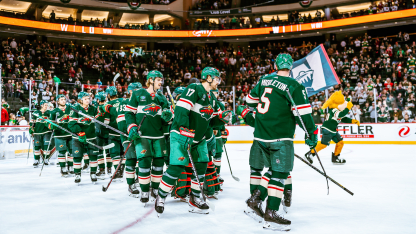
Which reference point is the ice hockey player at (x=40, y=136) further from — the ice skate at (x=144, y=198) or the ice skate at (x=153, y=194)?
the ice skate at (x=144, y=198)

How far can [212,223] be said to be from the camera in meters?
3.63

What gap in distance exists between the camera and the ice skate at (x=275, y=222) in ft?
11.1

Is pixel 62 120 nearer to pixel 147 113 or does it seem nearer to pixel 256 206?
pixel 147 113

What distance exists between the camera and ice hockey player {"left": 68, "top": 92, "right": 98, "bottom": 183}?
21.2 ft

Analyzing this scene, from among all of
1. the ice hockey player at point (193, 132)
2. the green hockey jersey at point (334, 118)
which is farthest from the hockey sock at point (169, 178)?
the green hockey jersey at point (334, 118)

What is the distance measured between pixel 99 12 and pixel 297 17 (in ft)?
56.6

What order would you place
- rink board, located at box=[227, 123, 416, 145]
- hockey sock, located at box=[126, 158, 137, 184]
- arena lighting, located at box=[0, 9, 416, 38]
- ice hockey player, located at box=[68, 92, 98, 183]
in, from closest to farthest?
hockey sock, located at box=[126, 158, 137, 184] → ice hockey player, located at box=[68, 92, 98, 183] → rink board, located at box=[227, 123, 416, 145] → arena lighting, located at box=[0, 9, 416, 38]

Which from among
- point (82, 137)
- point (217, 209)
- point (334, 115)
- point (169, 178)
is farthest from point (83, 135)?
point (334, 115)

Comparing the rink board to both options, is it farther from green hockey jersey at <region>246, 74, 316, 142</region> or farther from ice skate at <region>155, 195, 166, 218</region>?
ice skate at <region>155, 195, 166, 218</region>

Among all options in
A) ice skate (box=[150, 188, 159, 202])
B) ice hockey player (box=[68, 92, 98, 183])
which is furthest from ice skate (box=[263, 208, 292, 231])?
ice hockey player (box=[68, 92, 98, 183])

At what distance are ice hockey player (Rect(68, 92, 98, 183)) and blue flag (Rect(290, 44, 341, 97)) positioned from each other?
596 centimetres

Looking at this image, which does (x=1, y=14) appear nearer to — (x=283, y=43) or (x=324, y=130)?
(x=283, y=43)

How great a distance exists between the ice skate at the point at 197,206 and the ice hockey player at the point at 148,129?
73 cm

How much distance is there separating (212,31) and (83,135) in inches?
900
